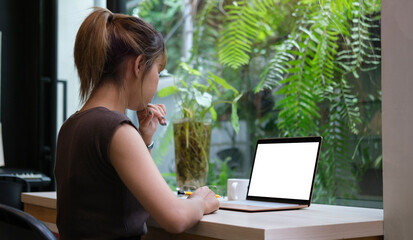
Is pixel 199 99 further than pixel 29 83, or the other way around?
pixel 29 83

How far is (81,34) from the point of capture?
125cm

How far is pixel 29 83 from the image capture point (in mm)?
3619

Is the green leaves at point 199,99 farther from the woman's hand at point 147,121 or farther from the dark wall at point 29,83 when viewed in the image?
the dark wall at point 29,83

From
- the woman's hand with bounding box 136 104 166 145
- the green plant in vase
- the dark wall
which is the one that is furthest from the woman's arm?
the dark wall

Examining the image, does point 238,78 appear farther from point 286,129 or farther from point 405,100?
point 405,100

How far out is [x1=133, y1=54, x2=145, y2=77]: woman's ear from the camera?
1252 millimetres

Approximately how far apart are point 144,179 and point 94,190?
6.2 inches

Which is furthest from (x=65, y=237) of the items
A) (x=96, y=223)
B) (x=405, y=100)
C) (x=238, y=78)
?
(x=238, y=78)

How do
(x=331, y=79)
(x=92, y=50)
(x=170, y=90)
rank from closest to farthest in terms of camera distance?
(x=92, y=50), (x=331, y=79), (x=170, y=90)

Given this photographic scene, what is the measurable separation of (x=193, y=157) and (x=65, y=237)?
0.95 m

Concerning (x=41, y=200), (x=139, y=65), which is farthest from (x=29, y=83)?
(x=139, y=65)

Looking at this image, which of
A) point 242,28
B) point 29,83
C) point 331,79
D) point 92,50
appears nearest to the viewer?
point 92,50

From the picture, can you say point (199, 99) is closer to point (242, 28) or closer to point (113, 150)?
point (242, 28)

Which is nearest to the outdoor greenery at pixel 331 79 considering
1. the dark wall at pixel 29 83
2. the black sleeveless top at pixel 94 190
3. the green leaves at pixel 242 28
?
the green leaves at pixel 242 28
